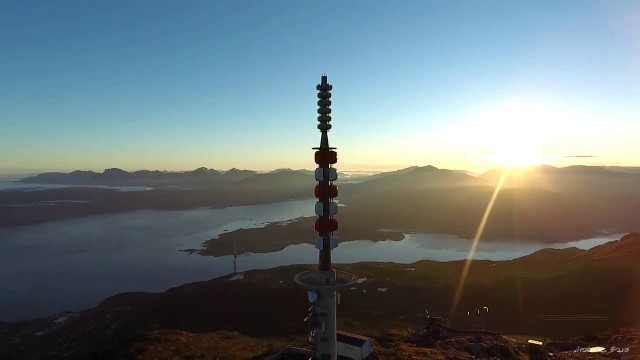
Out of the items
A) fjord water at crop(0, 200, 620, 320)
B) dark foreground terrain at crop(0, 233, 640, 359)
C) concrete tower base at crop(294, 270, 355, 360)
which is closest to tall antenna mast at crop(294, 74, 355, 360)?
concrete tower base at crop(294, 270, 355, 360)

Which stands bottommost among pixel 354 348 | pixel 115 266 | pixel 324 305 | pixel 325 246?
pixel 115 266

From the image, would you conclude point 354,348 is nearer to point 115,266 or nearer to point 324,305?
point 324,305

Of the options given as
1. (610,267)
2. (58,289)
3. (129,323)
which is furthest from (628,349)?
(58,289)

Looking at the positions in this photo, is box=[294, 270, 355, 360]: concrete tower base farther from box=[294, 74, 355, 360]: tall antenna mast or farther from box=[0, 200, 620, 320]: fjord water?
box=[0, 200, 620, 320]: fjord water

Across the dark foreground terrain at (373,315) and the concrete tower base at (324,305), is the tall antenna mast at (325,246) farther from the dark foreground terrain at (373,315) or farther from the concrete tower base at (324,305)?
the dark foreground terrain at (373,315)

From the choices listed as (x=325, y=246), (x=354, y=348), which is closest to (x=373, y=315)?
(x=354, y=348)

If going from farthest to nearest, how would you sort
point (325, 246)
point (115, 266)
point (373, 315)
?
1. point (115, 266)
2. point (373, 315)
3. point (325, 246)
